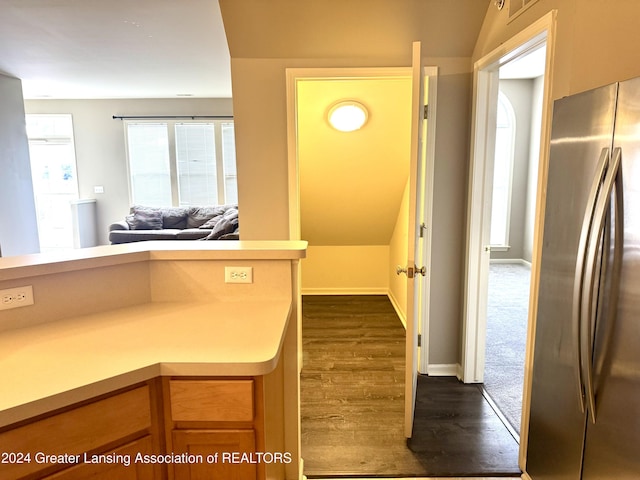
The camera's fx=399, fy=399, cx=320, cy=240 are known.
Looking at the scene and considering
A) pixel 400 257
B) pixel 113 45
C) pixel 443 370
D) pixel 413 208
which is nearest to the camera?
pixel 413 208

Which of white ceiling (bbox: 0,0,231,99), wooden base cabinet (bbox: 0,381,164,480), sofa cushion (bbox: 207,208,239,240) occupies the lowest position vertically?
wooden base cabinet (bbox: 0,381,164,480)

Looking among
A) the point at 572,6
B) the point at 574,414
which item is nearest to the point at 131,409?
the point at 574,414

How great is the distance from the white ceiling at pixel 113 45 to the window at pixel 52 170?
108 cm

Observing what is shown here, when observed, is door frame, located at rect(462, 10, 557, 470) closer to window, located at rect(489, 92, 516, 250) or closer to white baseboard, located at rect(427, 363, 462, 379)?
white baseboard, located at rect(427, 363, 462, 379)

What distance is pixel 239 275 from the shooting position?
1.70m

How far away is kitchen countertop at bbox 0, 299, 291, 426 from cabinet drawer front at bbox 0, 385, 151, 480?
48mm

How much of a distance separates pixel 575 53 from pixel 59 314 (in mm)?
2202

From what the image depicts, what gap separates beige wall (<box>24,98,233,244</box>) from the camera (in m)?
7.00

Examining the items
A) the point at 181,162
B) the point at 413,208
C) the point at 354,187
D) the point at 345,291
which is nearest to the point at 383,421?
the point at 413,208

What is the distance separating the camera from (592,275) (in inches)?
49.4

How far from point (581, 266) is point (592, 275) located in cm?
5

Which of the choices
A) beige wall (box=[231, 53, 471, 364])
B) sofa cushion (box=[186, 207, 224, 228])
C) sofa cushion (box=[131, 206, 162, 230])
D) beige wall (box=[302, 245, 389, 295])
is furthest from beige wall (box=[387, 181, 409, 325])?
sofa cushion (box=[131, 206, 162, 230])

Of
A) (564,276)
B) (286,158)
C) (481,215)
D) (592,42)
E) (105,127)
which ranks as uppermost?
(105,127)

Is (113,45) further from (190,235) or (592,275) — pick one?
(592,275)
